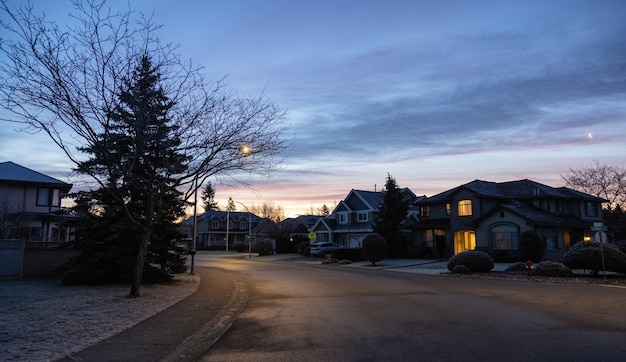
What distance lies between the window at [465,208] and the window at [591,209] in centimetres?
1075

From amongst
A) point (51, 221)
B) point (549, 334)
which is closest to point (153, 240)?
point (549, 334)

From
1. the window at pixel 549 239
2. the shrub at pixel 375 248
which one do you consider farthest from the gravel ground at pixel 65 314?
the window at pixel 549 239

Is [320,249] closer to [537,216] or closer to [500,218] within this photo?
[500,218]

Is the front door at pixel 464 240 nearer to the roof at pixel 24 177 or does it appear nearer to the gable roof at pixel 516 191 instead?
the gable roof at pixel 516 191

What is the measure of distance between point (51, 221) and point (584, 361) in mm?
36028

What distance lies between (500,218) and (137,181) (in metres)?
29.9

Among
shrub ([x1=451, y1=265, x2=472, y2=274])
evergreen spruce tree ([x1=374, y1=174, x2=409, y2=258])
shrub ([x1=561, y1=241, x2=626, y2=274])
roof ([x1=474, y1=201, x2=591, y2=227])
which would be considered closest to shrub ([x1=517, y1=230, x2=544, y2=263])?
roof ([x1=474, y1=201, x2=591, y2=227])

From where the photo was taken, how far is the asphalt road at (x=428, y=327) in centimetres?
730

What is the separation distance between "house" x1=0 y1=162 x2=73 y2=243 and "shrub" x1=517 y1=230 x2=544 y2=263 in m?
32.1

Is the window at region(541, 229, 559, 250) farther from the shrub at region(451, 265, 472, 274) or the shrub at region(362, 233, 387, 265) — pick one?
the shrub at region(451, 265, 472, 274)

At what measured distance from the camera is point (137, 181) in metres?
17.5

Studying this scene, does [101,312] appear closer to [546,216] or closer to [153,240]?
[153,240]

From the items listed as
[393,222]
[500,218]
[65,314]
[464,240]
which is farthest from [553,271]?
[393,222]

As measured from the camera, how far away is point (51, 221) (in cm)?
3425
